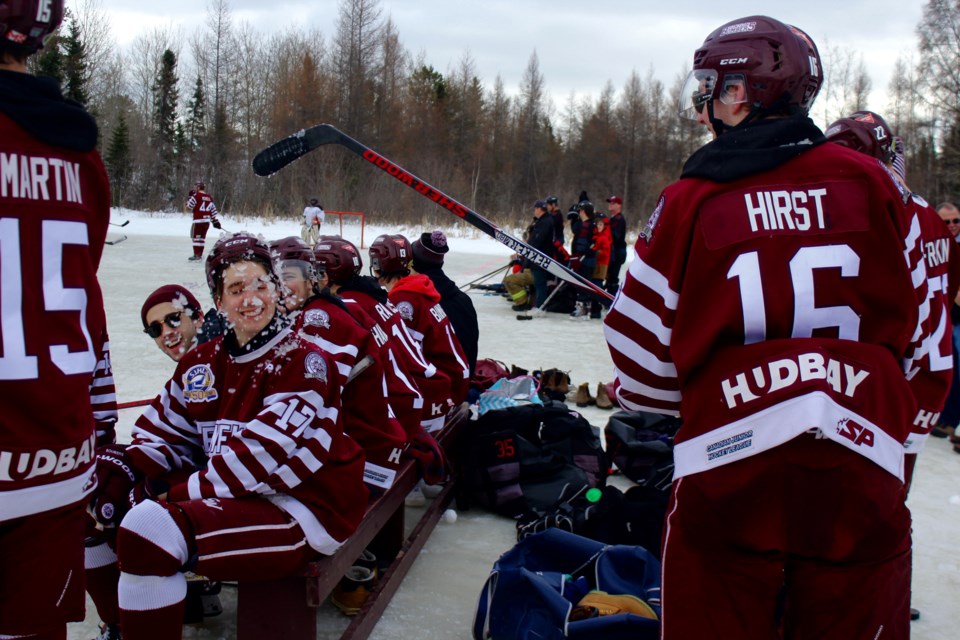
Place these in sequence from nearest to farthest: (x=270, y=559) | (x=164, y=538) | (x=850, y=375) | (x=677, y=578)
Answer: (x=850, y=375) → (x=677, y=578) → (x=164, y=538) → (x=270, y=559)

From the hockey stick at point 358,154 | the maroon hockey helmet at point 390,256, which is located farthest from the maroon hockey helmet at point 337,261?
the hockey stick at point 358,154

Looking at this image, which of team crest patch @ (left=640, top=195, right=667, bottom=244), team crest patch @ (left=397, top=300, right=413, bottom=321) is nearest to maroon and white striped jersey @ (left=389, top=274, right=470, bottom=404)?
team crest patch @ (left=397, top=300, right=413, bottom=321)

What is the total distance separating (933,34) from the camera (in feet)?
105

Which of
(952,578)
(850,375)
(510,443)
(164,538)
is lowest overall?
(952,578)

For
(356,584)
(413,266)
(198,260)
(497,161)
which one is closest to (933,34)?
(497,161)

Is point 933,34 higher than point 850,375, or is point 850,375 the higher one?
point 933,34

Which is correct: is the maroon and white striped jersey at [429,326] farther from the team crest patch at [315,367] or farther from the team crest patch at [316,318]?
the team crest patch at [315,367]

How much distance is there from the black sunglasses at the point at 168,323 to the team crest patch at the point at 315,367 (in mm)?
1201

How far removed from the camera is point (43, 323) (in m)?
1.64

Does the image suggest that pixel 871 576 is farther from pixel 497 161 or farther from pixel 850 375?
pixel 497 161

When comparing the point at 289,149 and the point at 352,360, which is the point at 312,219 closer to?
the point at 289,149

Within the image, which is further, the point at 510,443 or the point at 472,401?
the point at 472,401

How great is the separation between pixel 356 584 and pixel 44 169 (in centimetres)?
208

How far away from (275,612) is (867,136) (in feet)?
9.13
